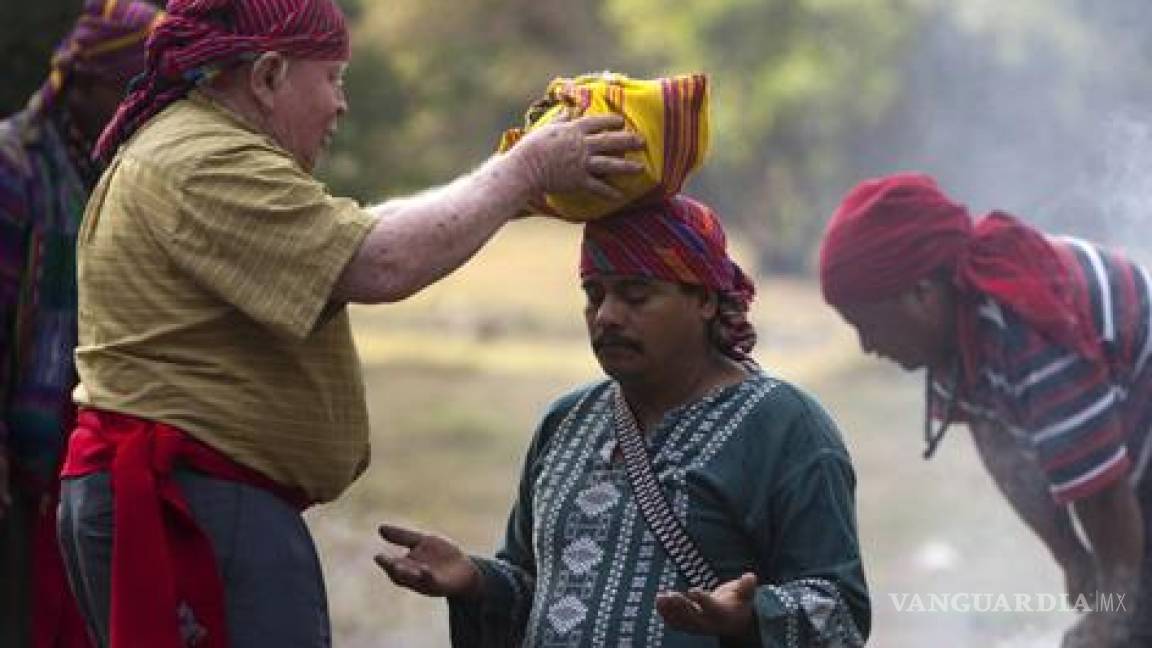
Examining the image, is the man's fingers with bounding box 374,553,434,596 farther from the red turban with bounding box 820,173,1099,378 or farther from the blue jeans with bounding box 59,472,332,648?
the red turban with bounding box 820,173,1099,378

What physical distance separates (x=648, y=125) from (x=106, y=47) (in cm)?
188

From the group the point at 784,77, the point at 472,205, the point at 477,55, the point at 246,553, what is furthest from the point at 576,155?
the point at 477,55

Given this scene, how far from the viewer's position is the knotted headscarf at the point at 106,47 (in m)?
5.01

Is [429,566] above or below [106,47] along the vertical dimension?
below

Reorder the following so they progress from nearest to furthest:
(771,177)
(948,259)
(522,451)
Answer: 1. (948,259)
2. (522,451)
3. (771,177)

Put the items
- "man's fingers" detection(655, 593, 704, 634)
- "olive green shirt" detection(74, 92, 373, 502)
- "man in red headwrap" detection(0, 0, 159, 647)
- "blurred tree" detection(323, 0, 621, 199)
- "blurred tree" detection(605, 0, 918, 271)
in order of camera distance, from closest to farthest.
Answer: "man's fingers" detection(655, 593, 704, 634)
"olive green shirt" detection(74, 92, 373, 502)
"man in red headwrap" detection(0, 0, 159, 647)
"blurred tree" detection(605, 0, 918, 271)
"blurred tree" detection(323, 0, 621, 199)

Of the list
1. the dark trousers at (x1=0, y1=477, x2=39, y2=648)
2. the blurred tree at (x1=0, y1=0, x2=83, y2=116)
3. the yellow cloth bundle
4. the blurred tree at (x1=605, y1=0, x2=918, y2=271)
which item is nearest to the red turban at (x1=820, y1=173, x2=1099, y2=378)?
the yellow cloth bundle

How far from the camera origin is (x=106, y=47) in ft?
16.4

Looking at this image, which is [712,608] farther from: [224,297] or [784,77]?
[784,77]

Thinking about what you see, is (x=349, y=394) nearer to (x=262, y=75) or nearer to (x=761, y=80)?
(x=262, y=75)

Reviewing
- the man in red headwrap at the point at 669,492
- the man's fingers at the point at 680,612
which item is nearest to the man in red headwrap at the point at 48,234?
the man in red headwrap at the point at 669,492

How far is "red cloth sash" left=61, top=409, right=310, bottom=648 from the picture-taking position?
356 centimetres

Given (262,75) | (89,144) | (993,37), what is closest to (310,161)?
(262,75)

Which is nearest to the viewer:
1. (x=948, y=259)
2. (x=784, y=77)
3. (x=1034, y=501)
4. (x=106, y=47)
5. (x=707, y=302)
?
(x=707, y=302)
